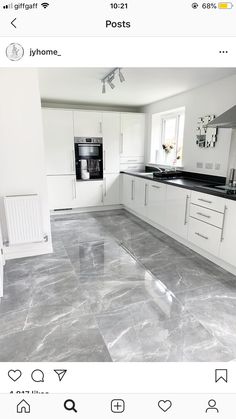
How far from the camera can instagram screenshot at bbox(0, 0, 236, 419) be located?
58cm

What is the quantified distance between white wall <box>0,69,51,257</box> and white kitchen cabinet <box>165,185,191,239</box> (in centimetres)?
167

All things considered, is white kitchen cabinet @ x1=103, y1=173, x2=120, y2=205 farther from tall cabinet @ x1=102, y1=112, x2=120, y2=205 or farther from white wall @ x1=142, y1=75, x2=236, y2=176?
white wall @ x1=142, y1=75, x2=236, y2=176

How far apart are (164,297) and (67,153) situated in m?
3.27

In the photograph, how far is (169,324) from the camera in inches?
66.4

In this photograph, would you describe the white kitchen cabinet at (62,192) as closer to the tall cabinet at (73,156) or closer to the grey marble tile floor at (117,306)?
the tall cabinet at (73,156)

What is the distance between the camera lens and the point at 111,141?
15.2ft
